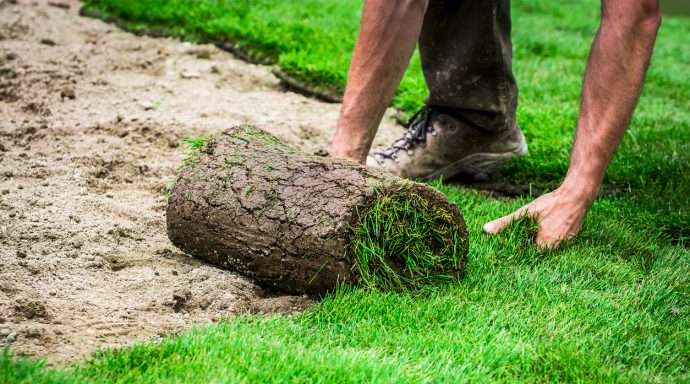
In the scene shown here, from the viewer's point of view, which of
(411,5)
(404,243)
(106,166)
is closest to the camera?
(404,243)

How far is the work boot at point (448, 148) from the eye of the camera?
150 inches

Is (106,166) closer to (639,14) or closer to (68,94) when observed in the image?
(68,94)

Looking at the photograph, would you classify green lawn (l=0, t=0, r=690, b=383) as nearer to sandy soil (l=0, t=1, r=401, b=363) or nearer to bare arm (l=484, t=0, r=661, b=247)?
bare arm (l=484, t=0, r=661, b=247)

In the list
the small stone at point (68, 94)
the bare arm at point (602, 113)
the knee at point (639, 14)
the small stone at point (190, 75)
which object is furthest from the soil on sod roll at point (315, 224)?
the small stone at point (190, 75)

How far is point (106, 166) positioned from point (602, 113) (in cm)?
218

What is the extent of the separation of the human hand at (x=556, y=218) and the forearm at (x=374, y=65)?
616 mm

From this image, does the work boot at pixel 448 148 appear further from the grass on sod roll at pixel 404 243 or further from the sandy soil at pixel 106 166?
the grass on sod roll at pixel 404 243

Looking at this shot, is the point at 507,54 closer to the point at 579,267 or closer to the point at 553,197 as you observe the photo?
the point at 553,197

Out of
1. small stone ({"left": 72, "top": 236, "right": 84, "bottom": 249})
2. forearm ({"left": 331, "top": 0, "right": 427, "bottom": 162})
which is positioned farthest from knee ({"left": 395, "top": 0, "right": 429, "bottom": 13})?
small stone ({"left": 72, "top": 236, "right": 84, "bottom": 249})

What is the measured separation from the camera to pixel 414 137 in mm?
3859

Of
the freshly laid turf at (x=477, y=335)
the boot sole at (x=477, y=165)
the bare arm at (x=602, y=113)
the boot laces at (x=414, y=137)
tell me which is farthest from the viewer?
the boot sole at (x=477, y=165)

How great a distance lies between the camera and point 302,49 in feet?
18.1

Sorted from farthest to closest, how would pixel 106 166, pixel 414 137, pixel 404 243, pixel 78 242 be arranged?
pixel 414 137 < pixel 106 166 < pixel 78 242 < pixel 404 243

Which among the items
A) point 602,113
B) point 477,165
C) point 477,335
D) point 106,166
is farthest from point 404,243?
point 106,166
